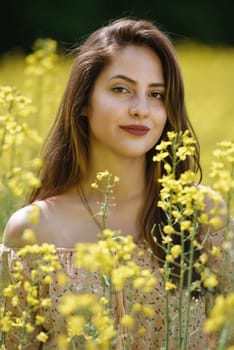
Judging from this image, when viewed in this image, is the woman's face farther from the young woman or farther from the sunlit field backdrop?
the sunlit field backdrop

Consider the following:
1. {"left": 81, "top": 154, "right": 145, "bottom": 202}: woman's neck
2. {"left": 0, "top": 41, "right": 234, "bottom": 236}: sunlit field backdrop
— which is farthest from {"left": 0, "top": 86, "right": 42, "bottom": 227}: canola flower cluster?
{"left": 81, "top": 154, "right": 145, "bottom": 202}: woman's neck

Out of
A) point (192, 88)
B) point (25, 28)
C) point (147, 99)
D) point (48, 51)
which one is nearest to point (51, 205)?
point (147, 99)

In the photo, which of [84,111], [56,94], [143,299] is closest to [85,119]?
[84,111]

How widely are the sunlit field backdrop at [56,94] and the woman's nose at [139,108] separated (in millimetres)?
259

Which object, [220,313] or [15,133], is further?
[15,133]

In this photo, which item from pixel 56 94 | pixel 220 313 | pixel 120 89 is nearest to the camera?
pixel 220 313

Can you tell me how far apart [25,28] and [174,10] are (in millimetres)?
1395

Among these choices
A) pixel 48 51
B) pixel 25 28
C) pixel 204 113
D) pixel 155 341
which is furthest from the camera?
pixel 25 28

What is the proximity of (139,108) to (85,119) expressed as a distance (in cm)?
29

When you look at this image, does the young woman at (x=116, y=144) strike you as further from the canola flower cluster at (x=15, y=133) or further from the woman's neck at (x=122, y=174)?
the canola flower cluster at (x=15, y=133)

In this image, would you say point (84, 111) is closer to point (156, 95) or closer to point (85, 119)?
point (85, 119)

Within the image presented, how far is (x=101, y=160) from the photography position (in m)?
3.43

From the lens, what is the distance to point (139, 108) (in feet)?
10.6

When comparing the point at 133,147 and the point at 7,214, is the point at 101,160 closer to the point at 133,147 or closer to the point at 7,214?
the point at 133,147
